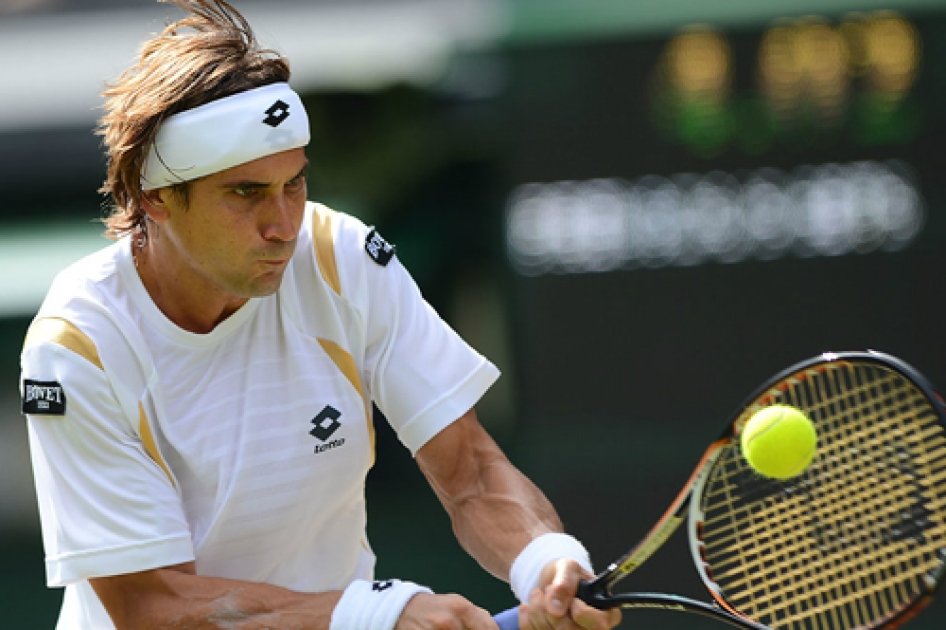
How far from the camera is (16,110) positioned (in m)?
6.79

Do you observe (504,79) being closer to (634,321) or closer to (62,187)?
(634,321)

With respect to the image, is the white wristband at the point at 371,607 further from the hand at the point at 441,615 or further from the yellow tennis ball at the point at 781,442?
the yellow tennis ball at the point at 781,442

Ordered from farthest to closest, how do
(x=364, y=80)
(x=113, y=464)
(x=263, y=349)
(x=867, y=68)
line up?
(x=364, y=80), (x=867, y=68), (x=263, y=349), (x=113, y=464)

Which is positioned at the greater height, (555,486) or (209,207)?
(209,207)

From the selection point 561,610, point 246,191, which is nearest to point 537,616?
point 561,610

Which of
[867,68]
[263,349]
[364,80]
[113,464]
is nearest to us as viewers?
[113,464]

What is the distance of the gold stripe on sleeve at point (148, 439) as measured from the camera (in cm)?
262

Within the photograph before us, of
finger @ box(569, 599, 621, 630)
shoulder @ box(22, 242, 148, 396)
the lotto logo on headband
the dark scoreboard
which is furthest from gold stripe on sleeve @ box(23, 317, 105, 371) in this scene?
the dark scoreboard

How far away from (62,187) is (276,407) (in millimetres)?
4324

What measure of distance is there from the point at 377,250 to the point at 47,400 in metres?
0.66

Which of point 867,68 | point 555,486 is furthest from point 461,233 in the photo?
point 867,68

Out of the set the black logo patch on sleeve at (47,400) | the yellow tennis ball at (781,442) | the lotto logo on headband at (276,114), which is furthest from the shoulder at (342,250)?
the yellow tennis ball at (781,442)

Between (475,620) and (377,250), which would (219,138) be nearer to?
(377,250)

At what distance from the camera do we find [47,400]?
2551 mm
